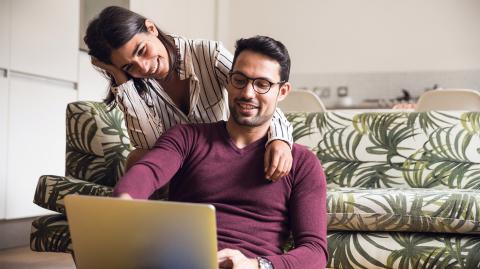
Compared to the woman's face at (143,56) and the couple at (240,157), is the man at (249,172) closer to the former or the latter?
the couple at (240,157)

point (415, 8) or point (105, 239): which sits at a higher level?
point (415, 8)

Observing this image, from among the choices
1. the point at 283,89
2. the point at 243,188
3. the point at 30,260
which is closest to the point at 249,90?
the point at 283,89

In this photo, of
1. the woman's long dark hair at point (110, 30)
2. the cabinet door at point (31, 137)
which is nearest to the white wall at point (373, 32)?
the cabinet door at point (31, 137)

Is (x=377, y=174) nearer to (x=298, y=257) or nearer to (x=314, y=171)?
(x=314, y=171)

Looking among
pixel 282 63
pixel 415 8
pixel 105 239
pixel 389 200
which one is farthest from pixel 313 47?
pixel 105 239

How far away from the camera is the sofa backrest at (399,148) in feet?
7.44

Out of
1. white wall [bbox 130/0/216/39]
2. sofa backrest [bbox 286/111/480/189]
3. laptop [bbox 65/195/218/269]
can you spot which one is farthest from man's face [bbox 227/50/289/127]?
white wall [bbox 130/0/216/39]

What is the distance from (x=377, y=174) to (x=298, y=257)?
117 centimetres

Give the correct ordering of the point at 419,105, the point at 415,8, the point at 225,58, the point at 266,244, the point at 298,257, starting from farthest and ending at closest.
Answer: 1. the point at 415,8
2. the point at 419,105
3. the point at 225,58
4. the point at 266,244
5. the point at 298,257

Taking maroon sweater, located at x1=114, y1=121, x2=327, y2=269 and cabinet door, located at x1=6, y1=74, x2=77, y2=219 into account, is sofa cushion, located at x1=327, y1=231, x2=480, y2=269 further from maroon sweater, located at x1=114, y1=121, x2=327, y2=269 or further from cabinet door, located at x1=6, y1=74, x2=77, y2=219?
cabinet door, located at x1=6, y1=74, x2=77, y2=219

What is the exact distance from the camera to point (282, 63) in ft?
4.66

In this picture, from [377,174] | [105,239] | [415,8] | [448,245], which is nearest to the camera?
[105,239]

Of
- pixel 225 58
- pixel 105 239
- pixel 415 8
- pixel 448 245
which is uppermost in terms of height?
pixel 415 8

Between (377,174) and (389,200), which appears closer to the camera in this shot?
(389,200)
